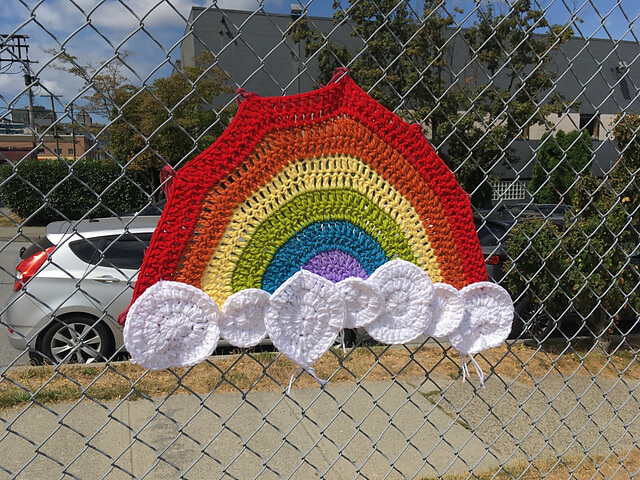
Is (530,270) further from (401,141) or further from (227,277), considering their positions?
(227,277)

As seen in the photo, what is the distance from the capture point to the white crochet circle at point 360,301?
1.55 m

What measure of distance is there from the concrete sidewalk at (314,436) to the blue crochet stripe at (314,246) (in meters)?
1.44

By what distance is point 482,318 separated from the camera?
177 cm

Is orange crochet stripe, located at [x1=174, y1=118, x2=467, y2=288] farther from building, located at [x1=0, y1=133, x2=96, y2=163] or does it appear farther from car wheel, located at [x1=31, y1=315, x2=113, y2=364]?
car wheel, located at [x1=31, y1=315, x2=113, y2=364]

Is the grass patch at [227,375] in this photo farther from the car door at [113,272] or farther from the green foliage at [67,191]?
the green foliage at [67,191]

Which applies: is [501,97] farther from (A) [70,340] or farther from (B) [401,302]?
(A) [70,340]

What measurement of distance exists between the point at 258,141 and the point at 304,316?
0.53 m

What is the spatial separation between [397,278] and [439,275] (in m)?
0.20

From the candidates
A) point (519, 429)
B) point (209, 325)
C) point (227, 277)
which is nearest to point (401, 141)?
point (227, 277)

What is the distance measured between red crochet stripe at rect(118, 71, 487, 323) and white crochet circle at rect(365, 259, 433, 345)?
0.21 metres

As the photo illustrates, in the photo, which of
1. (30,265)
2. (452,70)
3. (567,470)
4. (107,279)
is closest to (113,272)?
(107,279)

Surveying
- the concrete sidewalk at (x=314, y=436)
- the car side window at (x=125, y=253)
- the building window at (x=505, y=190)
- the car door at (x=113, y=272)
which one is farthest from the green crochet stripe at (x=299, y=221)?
the car side window at (x=125, y=253)

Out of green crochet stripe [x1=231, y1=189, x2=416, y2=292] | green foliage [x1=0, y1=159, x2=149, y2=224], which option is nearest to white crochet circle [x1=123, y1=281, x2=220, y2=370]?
green crochet stripe [x1=231, y1=189, x2=416, y2=292]

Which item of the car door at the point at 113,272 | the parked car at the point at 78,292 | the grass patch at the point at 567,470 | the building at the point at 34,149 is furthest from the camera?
the car door at the point at 113,272
